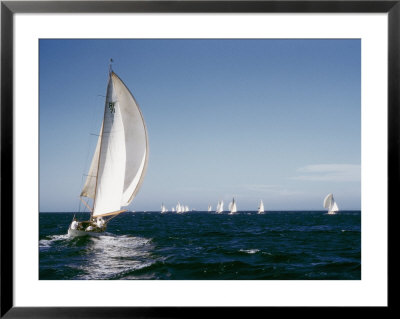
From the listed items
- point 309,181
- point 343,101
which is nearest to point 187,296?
point 309,181

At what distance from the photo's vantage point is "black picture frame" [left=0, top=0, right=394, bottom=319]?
3771 millimetres

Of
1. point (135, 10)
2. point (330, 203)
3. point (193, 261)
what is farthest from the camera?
point (330, 203)

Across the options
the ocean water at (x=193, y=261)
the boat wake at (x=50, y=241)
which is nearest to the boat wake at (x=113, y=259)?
the ocean water at (x=193, y=261)

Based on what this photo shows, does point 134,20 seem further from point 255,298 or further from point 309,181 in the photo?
point 255,298

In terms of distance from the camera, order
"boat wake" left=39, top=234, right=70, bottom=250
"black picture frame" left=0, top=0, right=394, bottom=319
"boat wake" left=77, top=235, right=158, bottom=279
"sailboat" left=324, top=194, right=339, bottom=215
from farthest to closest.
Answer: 1. "sailboat" left=324, top=194, right=339, bottom=215
2. "boat wake" left=77, top=235, right=158, bottom=279
3. "boat wake" left=39, top=234, right=70, bottom=250
4. "black picture frame" left=0, top=0, right=394, bottom=319

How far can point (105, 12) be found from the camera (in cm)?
387

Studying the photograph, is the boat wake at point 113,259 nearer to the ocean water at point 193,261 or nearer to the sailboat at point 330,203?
the ocean water at point 193,261

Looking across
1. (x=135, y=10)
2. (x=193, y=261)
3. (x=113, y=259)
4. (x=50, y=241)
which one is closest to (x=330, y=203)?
(x=193, y=261)

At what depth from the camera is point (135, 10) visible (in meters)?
3.83

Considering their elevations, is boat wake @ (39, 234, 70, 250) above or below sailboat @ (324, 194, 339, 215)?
below

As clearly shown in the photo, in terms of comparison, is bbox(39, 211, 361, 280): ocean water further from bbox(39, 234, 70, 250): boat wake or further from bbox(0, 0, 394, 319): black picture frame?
bbox(0, 0, 394, 319): black picture frame

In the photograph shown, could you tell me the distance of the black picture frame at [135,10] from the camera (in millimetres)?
3771

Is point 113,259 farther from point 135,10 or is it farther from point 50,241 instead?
point 135,10

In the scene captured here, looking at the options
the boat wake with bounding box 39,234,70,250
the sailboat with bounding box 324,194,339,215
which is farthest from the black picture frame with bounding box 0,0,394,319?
the sailboat with bounding box 324,194,339,215
